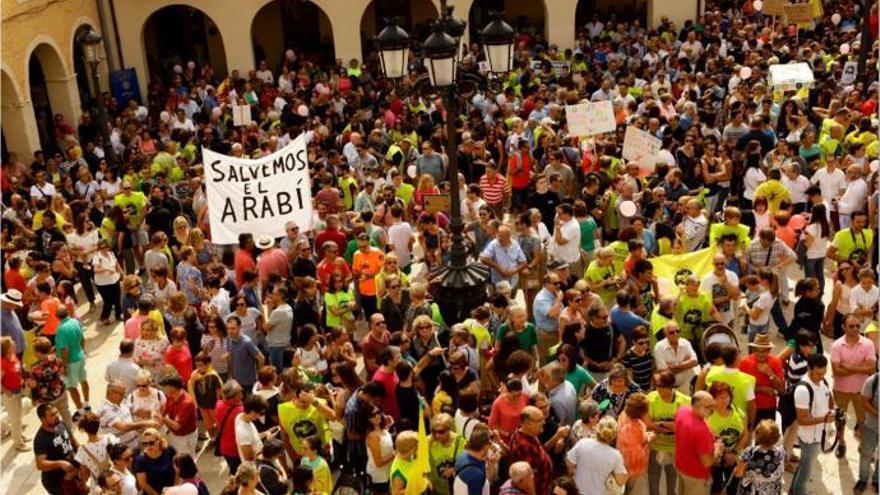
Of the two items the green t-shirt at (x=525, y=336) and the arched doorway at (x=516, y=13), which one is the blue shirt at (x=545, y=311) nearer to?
the green t-shirt at (x=525, y=336)

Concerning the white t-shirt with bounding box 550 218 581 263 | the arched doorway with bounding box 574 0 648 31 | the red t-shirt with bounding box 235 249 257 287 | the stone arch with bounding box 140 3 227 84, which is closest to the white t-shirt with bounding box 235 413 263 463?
the red t-shirt with bounding box 235 249 257 287

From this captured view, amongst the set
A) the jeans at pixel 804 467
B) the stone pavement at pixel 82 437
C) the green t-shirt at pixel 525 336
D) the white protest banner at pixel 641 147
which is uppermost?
the white protest banner at pixel 641 147

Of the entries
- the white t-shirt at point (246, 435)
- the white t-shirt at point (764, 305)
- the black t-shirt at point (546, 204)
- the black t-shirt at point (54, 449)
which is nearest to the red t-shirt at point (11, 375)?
the black t-shirt at point (54, 449)

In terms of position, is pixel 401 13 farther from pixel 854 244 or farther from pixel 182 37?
pixel 854 244

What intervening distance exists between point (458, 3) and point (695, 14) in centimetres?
663

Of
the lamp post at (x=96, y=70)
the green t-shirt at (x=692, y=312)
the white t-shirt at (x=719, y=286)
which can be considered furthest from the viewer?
the lamp post at (x=96, y=70)

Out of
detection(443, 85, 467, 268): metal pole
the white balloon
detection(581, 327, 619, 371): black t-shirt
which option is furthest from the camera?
the white balloon

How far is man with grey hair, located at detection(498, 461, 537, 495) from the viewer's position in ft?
20.9

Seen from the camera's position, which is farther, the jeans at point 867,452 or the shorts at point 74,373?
the shorts at point 74,373

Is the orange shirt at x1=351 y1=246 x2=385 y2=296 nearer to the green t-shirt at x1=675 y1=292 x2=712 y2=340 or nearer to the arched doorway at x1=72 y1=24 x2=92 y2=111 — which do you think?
the green t-shirt at x1=675 y1=292 x2=712 y2=340

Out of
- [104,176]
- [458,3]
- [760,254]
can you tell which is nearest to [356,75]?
[458,3]

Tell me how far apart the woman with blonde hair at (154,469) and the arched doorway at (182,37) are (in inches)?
833

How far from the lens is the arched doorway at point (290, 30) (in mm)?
28594

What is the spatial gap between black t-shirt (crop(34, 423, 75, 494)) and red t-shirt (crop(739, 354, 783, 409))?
5526 millimetres
